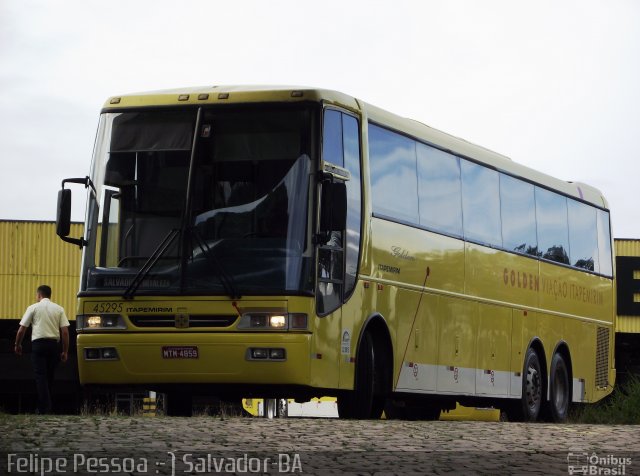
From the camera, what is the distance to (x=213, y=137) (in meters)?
16.7

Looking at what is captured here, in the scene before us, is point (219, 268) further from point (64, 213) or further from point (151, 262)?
point (64, 213)

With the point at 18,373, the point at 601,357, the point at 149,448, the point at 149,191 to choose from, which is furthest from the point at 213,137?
the point at 18,373

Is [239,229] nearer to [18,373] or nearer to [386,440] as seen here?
[386,440]

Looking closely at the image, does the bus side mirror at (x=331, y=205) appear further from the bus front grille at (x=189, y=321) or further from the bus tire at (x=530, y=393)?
the bus tire at (x=530, y=393)

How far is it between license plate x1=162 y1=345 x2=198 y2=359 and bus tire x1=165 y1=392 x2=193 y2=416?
194cm

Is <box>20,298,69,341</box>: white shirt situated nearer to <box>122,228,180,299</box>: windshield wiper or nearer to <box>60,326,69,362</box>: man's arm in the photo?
<box>60,326,69,362</box>: man's arm

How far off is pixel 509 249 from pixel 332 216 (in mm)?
7149

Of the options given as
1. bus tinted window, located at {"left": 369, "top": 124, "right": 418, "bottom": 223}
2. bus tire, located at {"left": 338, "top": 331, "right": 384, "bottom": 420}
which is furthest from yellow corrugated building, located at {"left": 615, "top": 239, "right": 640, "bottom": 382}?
bus tire, located at {"left": 338, "top": 331, "right": 384, "bottom": 420}

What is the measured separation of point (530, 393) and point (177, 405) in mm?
7202

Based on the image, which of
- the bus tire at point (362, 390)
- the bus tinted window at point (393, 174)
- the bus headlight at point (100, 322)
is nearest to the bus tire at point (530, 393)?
the bus tinted window at point (393, 174)

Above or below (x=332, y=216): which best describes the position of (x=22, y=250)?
above

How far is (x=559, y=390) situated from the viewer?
24.8m

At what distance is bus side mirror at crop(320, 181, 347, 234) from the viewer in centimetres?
1620

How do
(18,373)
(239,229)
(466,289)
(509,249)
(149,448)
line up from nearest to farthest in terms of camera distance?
1. (149,448)
2. (239,229)
3. (466,289)
4. (509,249)
5. (18,373)
